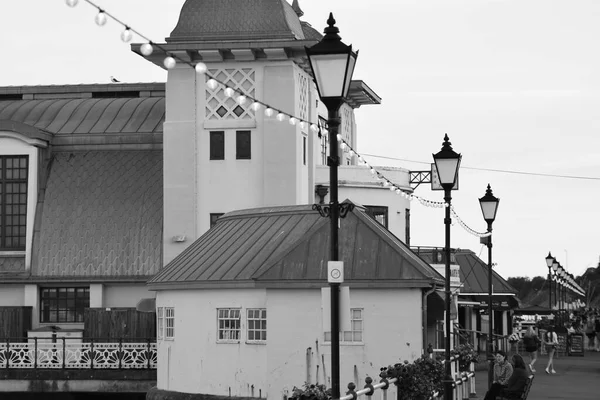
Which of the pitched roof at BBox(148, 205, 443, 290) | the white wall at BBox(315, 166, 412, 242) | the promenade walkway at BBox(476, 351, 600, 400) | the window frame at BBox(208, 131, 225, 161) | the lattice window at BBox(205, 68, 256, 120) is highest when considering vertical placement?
the lattice window at BBox(205, 68, 256, 120)

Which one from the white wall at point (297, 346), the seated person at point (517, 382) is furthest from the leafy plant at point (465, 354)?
the seated person at point (517, 382)

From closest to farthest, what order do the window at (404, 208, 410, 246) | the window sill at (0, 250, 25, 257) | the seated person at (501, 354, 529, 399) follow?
1. the seated person at (501, 354, 529, 399)
2. the window sill at (0, 250, 25, 257)
3. the window at (404, 208, 410, 246)

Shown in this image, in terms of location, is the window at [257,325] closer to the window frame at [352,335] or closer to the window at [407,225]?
the window frame at [352,335]

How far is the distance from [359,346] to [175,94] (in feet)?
58.7

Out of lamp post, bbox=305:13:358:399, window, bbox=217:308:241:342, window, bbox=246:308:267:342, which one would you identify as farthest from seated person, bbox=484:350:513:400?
lamp post, bbox=305:13:358:399

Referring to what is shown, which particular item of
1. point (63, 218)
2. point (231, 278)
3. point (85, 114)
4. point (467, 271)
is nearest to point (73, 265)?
point (63, 218)

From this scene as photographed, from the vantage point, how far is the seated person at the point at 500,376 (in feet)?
82.8

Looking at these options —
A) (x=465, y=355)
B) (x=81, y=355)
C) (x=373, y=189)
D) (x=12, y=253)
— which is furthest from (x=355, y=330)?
(x=12, y=253)

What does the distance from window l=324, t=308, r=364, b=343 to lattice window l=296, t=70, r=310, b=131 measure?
15346mm

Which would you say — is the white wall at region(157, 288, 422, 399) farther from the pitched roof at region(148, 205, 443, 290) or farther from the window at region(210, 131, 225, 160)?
the window at region(210, 131, 225, 160)

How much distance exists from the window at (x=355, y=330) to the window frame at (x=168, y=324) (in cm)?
535

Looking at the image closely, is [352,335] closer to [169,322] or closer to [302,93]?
[169,322]

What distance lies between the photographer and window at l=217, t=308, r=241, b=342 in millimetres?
32531

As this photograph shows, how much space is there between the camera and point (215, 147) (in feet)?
150
